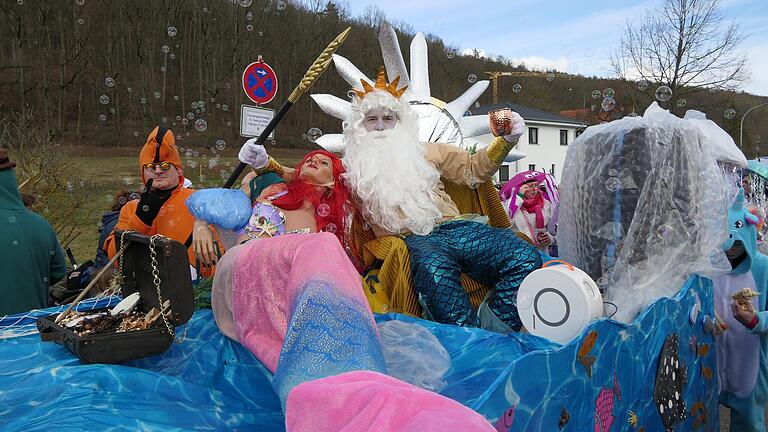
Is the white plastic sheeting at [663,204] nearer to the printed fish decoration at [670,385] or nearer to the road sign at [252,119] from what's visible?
the printed fish decoration at [670,385]

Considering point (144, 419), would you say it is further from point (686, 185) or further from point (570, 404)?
point (686, 185)

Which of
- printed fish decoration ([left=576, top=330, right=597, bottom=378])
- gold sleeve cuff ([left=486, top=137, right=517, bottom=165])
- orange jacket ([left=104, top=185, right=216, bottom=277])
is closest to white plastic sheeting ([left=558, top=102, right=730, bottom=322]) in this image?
gold sleeve cuff ([left=486, top=137, right=517, bottom=165])

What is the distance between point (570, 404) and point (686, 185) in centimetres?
137

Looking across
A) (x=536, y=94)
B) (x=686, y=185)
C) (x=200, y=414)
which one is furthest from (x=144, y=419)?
(x=536, y=94)

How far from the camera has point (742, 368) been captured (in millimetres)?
2945

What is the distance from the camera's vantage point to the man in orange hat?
9.87ft

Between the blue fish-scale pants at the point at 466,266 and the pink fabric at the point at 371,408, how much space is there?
1273 mm

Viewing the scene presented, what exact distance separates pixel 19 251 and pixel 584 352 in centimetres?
293

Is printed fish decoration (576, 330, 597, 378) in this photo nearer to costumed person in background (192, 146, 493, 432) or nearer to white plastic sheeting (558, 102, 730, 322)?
costumed person in background (192, 146, 493, 432)

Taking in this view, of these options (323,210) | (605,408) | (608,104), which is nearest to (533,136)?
(608,104)

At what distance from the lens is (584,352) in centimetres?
162

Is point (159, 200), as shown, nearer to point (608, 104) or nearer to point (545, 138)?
point (608, 104)

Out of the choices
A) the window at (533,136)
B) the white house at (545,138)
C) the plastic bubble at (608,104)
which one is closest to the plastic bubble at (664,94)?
the plastic bubble at (608,104)

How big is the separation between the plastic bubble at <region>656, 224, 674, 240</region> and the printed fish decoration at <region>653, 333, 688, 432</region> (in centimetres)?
43
